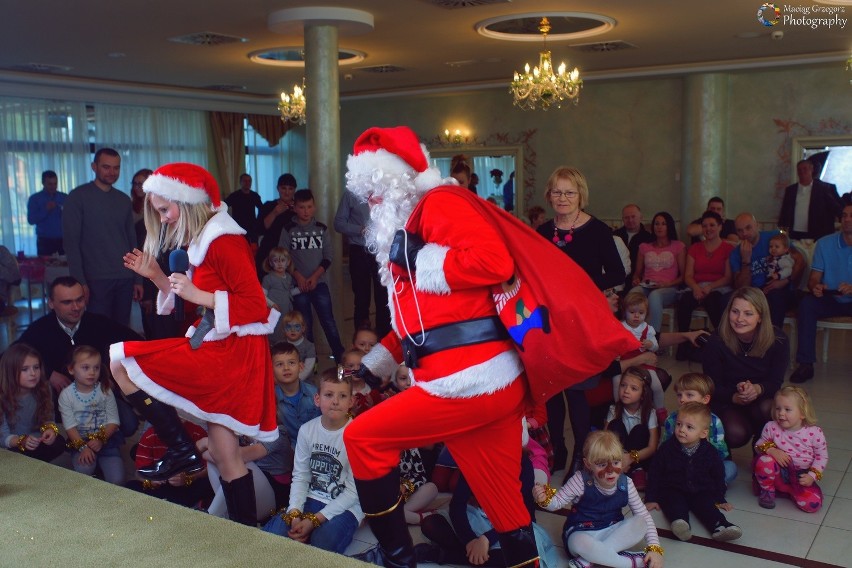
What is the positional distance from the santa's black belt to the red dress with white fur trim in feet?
2.75

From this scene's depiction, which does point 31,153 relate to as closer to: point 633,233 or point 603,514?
point 633,233

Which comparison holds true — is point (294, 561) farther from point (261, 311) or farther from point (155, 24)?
point (155, 24)

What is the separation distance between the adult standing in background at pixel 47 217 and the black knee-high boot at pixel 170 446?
26.3 ft

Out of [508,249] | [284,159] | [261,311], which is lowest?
Answer: [261,311]

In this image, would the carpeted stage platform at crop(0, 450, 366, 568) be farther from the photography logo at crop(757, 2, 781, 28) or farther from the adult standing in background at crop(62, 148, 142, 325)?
the photography logo at crop(757, 2, 781, 28)

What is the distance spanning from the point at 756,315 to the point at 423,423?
2.40m

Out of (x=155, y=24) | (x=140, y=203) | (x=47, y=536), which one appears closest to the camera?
(x=47, y=536)

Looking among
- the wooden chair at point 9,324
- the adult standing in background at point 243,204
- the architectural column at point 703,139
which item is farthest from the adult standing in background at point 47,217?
the architectural column at point 703,139

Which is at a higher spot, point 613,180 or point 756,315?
point 613,180

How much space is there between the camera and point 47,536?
2451 millimetres

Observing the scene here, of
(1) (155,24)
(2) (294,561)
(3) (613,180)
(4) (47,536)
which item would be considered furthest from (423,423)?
(3) (613,180)

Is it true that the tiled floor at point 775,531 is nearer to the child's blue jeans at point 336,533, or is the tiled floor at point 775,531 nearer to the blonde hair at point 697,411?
the child's blue jeans at point 336,533

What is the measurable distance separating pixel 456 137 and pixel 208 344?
35.1 feet

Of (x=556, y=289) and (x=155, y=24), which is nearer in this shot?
(x=556, y=289)
